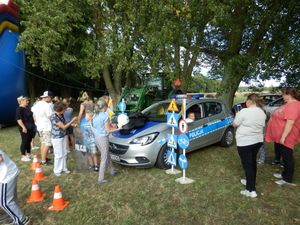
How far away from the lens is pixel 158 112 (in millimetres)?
6820

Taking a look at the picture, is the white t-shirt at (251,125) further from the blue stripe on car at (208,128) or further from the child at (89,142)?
the child at (89,142)

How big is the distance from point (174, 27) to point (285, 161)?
5026mm

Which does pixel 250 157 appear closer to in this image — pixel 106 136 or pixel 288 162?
pixel 288 162

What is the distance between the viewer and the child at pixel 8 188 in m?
3.21

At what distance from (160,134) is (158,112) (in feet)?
4.21

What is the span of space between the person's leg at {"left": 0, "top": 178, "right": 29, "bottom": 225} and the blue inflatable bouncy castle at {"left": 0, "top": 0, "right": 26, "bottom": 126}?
9.61m

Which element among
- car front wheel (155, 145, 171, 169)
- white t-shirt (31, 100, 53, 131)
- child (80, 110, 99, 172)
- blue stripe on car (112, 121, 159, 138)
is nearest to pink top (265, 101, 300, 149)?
car front wheel (155, 145, 171, 169)

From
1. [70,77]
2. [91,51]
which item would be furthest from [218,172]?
[70,77]

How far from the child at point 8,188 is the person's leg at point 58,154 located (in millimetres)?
2121

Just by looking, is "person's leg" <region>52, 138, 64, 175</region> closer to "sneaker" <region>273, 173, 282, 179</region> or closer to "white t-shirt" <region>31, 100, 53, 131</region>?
"white t-shirt" <region>31, 100, 53, 131</region>

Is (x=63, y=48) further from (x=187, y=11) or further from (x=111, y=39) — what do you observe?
(x=187, y=11)

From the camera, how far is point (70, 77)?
837 inches

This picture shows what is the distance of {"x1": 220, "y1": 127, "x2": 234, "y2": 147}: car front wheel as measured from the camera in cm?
744

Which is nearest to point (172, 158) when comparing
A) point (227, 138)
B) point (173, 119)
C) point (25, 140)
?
point (173, 119)
